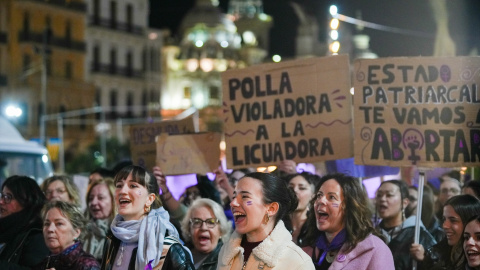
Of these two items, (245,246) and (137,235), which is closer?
(245,246)

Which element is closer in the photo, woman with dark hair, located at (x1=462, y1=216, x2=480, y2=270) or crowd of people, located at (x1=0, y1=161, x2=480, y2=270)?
crowd of people, located at (x1=0, y1=161, x2=480, y2=270)

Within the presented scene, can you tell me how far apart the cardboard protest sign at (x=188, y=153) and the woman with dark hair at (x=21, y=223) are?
261cm

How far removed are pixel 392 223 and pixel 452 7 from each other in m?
15.9

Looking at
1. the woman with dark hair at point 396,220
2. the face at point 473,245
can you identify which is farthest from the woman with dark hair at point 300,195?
the face at point 473,245

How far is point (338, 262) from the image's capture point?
22.1 feet

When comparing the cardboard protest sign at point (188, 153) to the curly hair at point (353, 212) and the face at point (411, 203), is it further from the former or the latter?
the curly hair at point (353, 212)

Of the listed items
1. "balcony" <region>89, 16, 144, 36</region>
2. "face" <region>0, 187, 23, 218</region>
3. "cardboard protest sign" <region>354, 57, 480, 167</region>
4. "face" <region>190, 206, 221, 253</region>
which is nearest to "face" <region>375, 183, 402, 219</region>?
"cardboard protest sign" <region>354, 57, 480, 167</region>

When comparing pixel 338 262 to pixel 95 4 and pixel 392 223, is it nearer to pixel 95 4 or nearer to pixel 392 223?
pixel 392 223

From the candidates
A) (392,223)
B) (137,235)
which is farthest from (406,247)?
(137,235)

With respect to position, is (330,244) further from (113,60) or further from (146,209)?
(113,60)

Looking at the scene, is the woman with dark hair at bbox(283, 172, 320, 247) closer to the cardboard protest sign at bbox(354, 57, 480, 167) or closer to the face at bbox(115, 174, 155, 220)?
the cardboard protest sign at bbox(354, 57, 480, 167)

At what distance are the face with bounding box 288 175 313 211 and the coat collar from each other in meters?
2.98

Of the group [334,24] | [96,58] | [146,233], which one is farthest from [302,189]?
[96,58]

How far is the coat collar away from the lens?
578 centimetres
